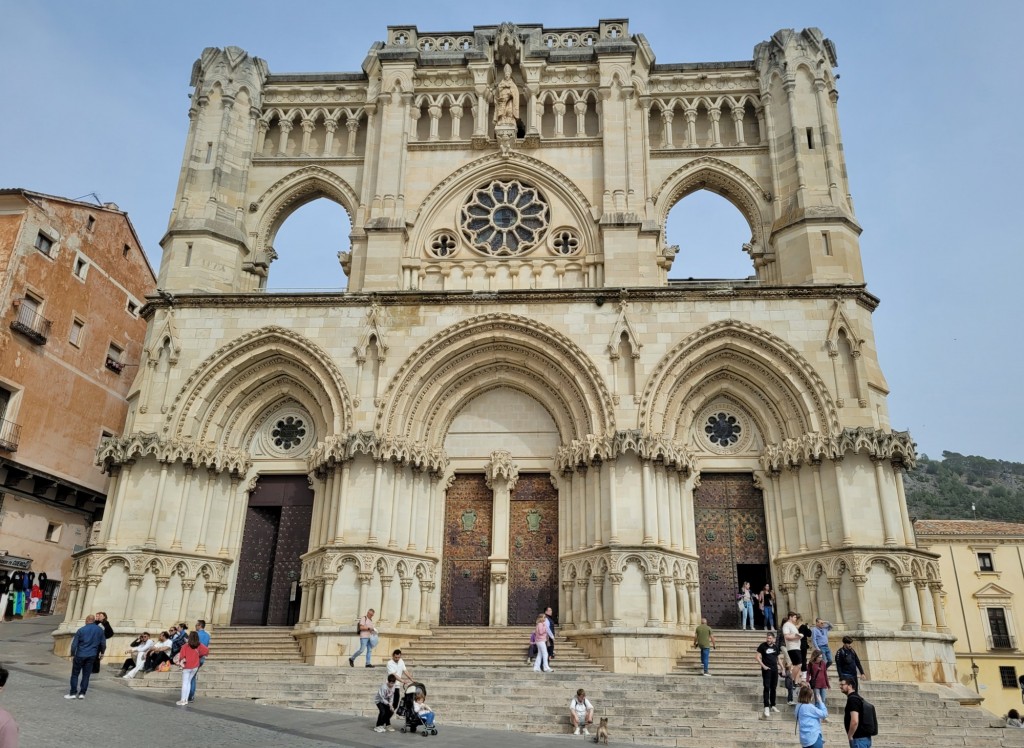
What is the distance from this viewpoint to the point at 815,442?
17.9m

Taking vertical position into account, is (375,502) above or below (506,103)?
below

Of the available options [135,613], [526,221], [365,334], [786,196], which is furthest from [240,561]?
[786,196]

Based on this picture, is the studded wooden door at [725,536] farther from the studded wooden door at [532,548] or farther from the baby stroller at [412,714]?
the baby stroller at [412,714]

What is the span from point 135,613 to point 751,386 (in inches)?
614

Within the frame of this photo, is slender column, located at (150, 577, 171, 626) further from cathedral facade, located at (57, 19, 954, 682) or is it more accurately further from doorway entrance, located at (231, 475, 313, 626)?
doorway entrance, located at (231, 475, 313, 626)

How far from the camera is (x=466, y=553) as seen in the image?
63.9ft

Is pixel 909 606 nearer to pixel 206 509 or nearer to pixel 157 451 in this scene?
pixel 206 509

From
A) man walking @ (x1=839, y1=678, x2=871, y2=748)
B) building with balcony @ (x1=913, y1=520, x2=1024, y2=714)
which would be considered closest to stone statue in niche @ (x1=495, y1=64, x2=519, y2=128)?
man walking @ (x1=839, y1=678, x2=871, y2=748)

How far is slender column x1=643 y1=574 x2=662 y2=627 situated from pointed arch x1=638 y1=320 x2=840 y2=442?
11.3 feet

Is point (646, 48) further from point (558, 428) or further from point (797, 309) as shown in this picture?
point (558, 428)

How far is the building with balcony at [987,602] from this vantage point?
1569 inches

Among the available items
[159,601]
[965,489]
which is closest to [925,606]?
[159,601]

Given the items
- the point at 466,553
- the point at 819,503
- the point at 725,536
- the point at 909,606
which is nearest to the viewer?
the point at 909,606

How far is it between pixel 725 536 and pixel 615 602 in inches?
152
